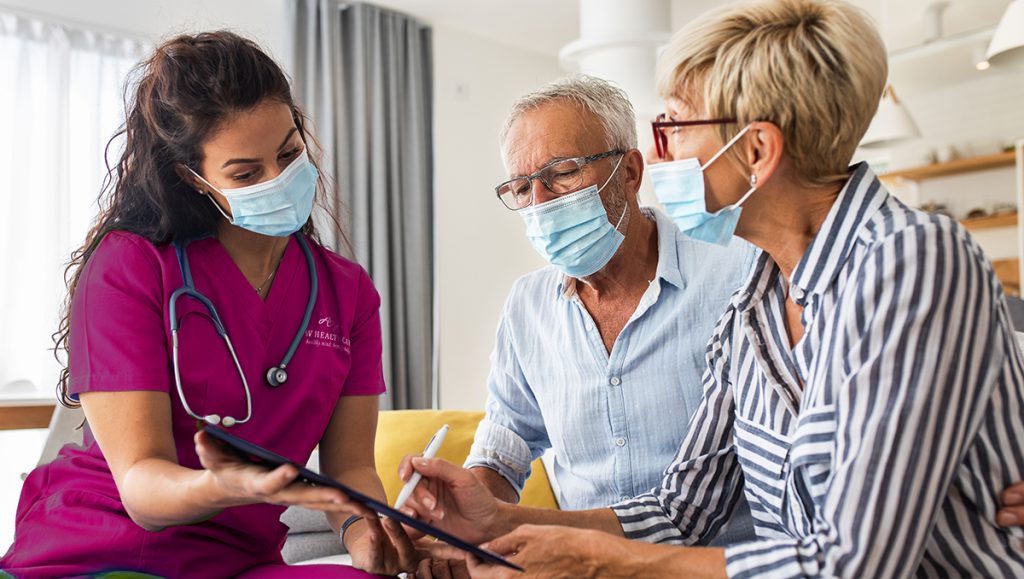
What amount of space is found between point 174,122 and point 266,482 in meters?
0.71

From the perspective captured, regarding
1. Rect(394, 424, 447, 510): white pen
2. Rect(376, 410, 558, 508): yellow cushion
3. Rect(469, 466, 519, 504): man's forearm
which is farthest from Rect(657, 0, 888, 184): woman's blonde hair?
Rect(376, 410, 558, 508): yellow cushion

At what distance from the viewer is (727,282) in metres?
1.58

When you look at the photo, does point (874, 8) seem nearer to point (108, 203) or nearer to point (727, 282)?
point (727, 282)

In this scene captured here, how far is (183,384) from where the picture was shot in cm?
124

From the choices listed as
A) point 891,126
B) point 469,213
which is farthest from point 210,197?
point 469,213

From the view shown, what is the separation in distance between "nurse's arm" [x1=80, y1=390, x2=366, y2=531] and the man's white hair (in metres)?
0.82

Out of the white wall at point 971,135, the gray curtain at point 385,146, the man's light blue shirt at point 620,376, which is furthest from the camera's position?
the white wall at point 971,135

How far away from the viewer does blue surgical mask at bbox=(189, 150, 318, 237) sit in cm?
135

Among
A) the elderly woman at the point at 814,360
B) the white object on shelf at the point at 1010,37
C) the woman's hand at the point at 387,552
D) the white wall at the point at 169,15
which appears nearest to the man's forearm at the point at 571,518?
the elderly woman at the point at 814,360

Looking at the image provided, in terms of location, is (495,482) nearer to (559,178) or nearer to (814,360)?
(559,178)

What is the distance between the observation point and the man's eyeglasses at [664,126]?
1.13 metres

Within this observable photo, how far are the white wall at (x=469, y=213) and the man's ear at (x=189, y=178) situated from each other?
370 centimetres

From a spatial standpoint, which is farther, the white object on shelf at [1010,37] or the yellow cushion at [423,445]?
the white object on shelf at [1010,37]

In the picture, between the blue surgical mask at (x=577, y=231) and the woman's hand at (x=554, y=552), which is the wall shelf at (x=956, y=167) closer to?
the blue surgical mask at (x=577, y=231)
